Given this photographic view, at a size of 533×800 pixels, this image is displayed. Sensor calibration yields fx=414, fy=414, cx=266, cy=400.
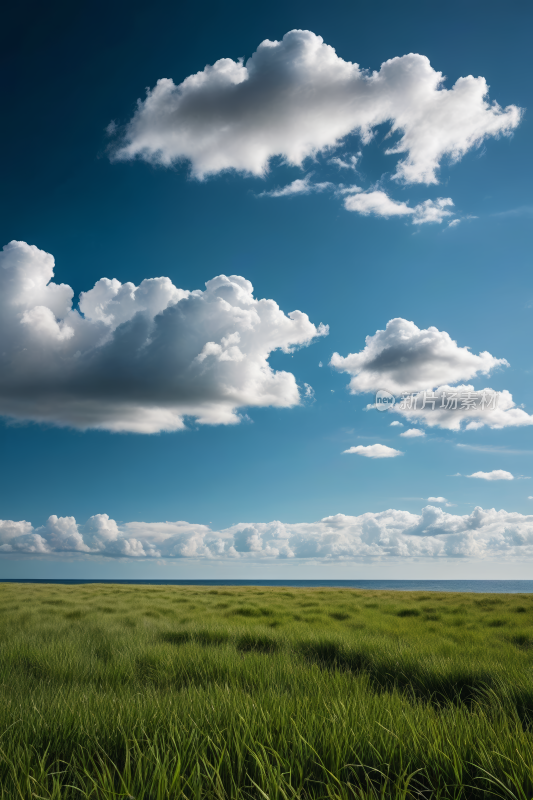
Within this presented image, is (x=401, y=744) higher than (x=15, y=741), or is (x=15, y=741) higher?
(x=401, y=744)

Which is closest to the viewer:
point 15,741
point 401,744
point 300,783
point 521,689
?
point 300,783

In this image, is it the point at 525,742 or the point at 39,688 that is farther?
the point at 39,688

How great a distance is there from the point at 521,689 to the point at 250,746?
3.25 m

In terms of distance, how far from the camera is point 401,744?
2342 mm

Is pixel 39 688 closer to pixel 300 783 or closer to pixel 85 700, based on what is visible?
pixel 85 700

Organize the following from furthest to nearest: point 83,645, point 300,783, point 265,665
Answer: point 83,645 < point 265,665 < point 300,783

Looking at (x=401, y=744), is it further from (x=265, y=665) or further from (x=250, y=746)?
(x=265, y=665)

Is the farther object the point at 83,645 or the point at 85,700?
the point at 83,645

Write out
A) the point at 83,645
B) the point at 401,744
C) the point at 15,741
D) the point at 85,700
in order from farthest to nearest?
the point at 83,645
the point at 85,700
the point at 15,741
the point at 401,744

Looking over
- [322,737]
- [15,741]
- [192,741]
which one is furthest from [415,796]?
[15,741]

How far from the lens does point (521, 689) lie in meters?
4.13

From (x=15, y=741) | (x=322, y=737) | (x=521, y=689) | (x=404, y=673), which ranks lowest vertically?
(x=404, y=673)

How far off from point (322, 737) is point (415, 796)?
0.55 m

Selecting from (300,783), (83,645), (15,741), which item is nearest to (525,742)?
(300,783)
